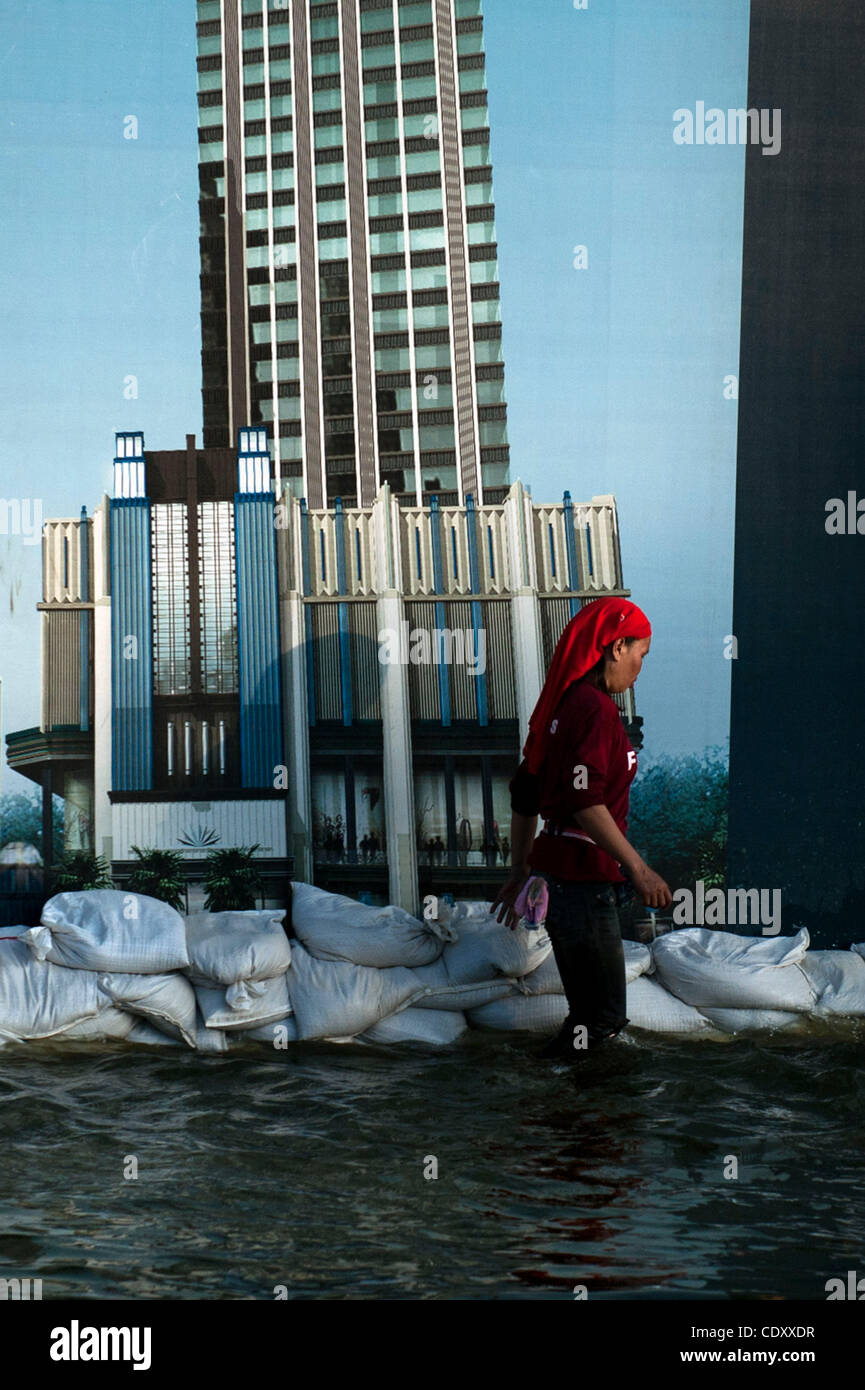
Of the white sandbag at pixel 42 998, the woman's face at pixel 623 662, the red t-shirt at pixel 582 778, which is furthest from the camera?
the white sandbag at pixel 42 998

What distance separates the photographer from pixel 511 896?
104 inches

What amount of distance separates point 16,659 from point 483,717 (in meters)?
1.93

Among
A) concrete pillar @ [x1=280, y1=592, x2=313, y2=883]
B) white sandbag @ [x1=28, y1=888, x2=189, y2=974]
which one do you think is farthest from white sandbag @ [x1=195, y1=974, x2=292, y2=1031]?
concrete pillar @ [x1=280, y1=592, x2=313, y2=883]

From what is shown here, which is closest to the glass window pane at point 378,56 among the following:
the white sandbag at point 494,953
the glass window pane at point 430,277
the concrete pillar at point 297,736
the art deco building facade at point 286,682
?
the glass window pane at point 430,277

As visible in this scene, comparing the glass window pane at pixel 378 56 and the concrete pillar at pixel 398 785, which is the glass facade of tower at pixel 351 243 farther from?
the concrete pillar at pixel 398 785

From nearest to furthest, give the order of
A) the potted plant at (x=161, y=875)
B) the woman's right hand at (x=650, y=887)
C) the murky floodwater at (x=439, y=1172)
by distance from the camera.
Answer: the murky floodwater at (x=439, y=1172) → the woman's right hand at (x=650, y=887) → the potted plant at (x=161, y=875)

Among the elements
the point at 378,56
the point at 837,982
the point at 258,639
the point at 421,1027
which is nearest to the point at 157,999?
the point at 421,1027

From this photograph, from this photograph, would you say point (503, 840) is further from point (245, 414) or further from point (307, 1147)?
point (307, 1147)

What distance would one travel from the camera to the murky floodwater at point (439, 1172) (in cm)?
136

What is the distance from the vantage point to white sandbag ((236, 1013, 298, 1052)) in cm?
282

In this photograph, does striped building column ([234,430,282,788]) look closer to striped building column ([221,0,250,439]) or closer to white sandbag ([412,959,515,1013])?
striped building column ([221,0,250,439])

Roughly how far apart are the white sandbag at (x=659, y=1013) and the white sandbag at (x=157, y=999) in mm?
1086

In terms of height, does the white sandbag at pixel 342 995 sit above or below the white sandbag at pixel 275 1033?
above

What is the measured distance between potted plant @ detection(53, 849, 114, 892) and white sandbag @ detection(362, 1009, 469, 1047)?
86.2 inches
